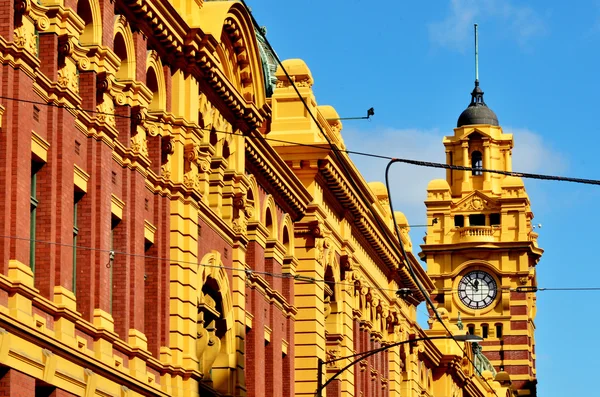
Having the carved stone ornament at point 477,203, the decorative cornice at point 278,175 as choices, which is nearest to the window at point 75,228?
the decorative cornice at point 278,175

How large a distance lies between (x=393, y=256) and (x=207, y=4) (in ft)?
94.7

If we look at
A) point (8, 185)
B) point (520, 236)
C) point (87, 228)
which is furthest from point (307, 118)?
point (520, 236)

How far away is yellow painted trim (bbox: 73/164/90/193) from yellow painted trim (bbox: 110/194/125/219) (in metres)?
1.76

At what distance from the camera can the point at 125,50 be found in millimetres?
40844

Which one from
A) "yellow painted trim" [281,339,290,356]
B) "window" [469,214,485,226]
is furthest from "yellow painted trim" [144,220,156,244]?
"window" [469,214,485,226]

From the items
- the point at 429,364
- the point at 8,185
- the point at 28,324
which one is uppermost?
the point at 429,364

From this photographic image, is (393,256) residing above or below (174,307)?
above

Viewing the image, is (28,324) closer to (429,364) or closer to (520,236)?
(429,364)

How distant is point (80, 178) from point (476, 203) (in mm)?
103333

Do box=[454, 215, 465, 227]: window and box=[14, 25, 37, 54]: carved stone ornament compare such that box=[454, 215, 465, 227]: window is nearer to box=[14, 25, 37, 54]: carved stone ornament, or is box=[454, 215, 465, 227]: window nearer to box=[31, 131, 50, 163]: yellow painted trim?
box=[31, 131, 50, 163]: yellow painted trim

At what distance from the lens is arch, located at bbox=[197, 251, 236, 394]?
46.4 meters

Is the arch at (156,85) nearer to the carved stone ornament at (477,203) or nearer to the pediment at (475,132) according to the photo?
the carved stone ornament at (477,203)

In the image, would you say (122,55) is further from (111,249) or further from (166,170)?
(111,249)

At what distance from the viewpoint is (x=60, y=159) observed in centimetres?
3572
